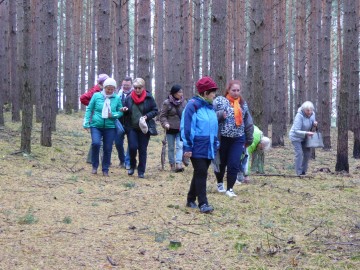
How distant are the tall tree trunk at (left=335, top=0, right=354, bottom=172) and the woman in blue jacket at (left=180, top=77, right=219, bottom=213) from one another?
549 cm

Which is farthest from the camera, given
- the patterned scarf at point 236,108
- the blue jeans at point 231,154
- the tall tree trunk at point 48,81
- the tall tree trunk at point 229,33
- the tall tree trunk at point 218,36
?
the tall tree trunk at point 229,33

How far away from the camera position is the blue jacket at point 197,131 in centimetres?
657

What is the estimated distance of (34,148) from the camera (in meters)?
12.2

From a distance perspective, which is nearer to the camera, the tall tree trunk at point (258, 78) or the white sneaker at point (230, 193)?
the white sneaker at point (230, 193)

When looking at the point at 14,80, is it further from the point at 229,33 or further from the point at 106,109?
the point at 229,33

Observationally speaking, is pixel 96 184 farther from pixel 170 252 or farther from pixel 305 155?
pixel 305 155

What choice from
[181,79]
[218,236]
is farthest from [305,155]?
[181,79]

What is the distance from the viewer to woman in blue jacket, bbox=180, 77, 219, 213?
659 cm

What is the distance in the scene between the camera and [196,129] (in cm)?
665

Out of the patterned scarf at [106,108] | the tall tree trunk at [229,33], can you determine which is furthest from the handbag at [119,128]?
the tall tree trunk at [229,33]

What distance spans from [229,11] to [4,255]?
27143 millimetres

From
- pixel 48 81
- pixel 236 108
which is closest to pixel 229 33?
pixel 48 81

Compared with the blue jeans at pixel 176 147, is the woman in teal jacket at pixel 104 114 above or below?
above

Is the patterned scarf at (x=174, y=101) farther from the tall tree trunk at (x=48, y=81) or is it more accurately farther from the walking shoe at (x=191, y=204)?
the walking shoe at (x=191, y=204)
